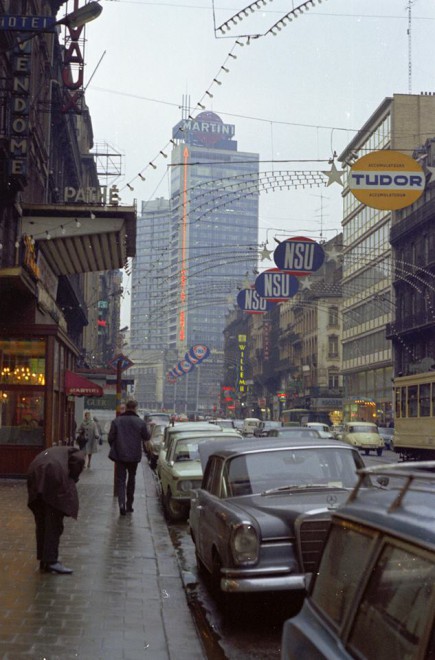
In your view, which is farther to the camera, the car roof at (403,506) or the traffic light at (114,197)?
the traffic light at (114,197)

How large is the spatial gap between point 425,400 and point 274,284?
21.1 feet

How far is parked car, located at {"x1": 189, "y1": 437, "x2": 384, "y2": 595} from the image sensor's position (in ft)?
23.7

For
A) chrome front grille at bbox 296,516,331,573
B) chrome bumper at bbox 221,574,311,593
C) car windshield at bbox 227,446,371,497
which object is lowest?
chrome bumper at bbox 221,574,311,593

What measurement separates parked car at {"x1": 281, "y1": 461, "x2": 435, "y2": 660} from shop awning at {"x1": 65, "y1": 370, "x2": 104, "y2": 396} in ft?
74.1

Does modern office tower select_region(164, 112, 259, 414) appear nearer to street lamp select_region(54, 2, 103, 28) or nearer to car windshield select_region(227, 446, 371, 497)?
street lamp select_region(54, 2, 103, 28)

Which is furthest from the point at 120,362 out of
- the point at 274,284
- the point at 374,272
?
the point at 374,272

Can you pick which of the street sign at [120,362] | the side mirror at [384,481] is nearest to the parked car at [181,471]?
the street sign at [120,362]

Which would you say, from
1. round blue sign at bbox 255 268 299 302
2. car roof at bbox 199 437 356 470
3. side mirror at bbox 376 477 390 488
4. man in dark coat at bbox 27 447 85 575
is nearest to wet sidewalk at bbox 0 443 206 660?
man in dark coat at bbox 27 447 85 575

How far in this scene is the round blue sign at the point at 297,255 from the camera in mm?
23219

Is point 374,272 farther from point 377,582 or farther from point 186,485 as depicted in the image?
point 377,582

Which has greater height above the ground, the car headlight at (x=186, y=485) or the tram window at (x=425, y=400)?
the tram window at (x=425, y=400)

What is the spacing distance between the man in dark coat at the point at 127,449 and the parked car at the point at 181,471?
2.22 feet

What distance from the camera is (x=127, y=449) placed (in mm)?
14500

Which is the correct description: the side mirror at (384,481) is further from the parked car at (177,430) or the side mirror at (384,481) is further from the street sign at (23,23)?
the street sign at (23,23)
